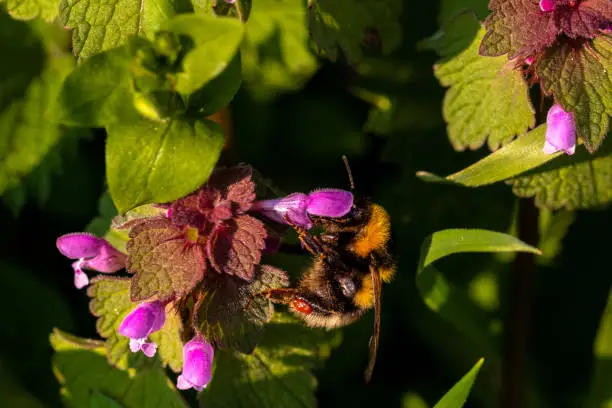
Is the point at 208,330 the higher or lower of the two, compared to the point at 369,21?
lower

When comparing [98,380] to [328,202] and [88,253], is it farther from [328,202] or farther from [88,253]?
[328,202]

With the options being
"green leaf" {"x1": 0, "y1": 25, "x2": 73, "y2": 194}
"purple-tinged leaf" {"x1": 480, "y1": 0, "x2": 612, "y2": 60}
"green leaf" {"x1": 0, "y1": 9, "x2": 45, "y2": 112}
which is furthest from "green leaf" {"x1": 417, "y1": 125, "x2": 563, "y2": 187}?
"green leaf" {"x1": 0, "y1": 9, "x2": 45, "y2": 112}

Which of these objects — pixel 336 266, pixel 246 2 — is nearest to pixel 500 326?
pixel 336 266

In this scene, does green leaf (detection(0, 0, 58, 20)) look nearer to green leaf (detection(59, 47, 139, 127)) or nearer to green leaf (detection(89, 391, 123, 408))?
green leaf (detection(59, 47, 139, 127))

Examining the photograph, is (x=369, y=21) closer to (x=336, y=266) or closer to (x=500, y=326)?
(x=336, y=266)

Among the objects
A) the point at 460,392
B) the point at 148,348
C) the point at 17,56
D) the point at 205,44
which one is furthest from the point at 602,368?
the point at 17,56

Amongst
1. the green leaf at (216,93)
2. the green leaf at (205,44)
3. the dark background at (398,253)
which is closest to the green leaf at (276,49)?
the dark background at (398,253)

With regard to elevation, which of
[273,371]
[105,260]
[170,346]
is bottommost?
[273,371]
